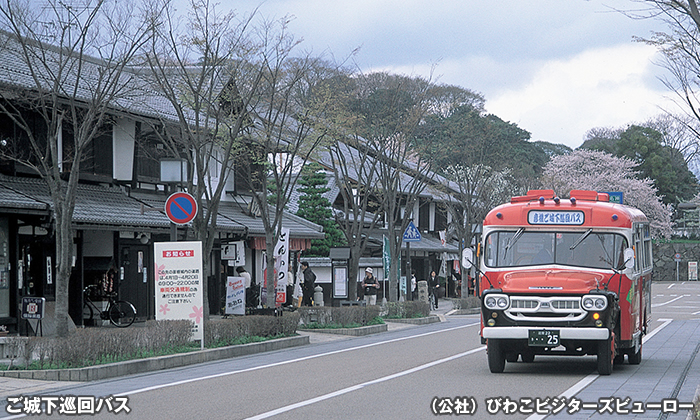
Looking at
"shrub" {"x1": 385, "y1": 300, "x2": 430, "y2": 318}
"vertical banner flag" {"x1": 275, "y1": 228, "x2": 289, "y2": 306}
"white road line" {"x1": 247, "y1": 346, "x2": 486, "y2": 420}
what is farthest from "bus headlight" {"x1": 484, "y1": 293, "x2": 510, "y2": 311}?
"shrub" {"x1": 385, "y1": 300, "x2": 430, "y2": 318}

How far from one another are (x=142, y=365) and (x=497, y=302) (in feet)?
19.8

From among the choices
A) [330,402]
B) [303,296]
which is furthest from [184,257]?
[303,296]

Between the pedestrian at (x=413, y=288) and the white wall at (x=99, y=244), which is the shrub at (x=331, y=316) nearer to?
the white wall at (x=99, y=244)

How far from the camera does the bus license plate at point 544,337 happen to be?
12172mm

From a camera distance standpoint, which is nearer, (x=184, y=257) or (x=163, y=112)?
(x=184, y=257)

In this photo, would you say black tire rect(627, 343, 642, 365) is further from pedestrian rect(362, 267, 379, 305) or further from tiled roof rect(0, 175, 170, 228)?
pedestrian rect(362, 267, 379, 305)

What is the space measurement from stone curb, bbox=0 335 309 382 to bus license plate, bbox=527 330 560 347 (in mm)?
6403

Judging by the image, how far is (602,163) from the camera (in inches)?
3044

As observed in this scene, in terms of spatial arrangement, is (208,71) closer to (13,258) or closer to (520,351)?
(13,258)

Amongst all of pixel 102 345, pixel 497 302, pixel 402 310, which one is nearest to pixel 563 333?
pixel 497 302

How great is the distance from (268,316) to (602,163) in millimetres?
63206

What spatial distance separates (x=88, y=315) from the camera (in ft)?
78.9

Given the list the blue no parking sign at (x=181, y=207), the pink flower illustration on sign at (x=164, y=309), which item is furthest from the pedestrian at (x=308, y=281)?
the blue no parking sign at (x=181, y=207)

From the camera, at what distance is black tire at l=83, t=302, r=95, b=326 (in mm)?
23641
